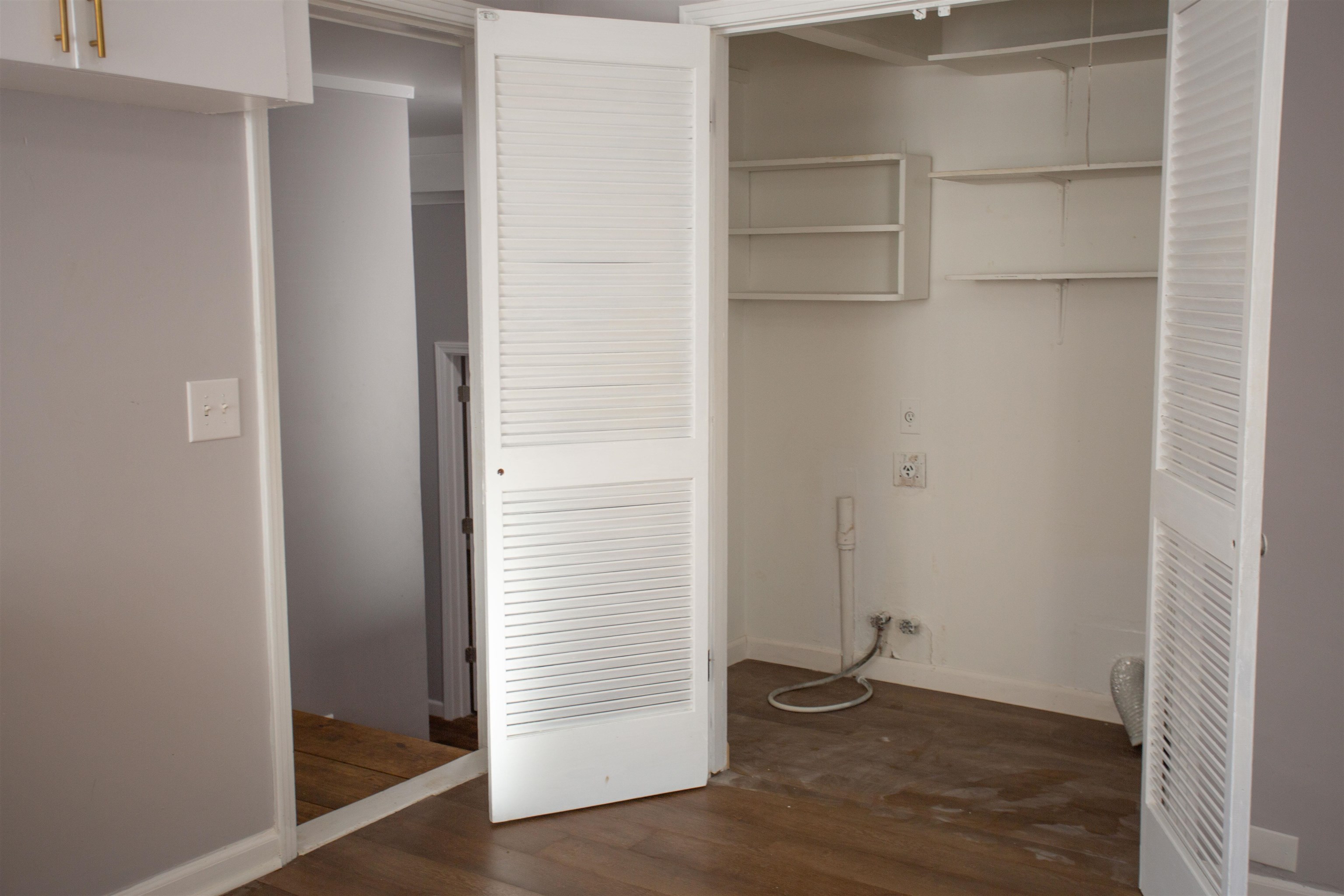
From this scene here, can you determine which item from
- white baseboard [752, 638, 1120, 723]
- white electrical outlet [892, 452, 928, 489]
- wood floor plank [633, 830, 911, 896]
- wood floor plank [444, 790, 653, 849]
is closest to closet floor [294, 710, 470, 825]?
wood floor plank [444, 790, 653, 849]

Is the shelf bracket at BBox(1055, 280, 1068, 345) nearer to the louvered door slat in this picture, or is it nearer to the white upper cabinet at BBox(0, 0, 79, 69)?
the louvered door slat

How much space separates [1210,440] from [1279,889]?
3.63ft

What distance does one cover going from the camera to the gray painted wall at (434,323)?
17.2 feet

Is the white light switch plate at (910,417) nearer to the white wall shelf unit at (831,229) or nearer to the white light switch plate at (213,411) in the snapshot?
the white wall shelf unit at (831,229)

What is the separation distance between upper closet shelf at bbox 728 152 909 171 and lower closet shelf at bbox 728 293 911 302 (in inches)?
17.0

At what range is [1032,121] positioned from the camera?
3475 millimetres

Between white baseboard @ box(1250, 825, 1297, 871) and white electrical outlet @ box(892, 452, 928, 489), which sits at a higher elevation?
white electrical outlet @ box(892, 452, 928, 489)

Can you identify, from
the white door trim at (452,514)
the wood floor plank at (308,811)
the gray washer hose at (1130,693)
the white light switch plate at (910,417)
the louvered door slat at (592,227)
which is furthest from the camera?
the white door trim at (452,514)

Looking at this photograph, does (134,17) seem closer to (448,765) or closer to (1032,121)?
(448,765)

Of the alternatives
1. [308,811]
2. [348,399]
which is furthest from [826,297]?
[308,811]

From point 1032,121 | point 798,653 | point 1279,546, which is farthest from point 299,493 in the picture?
point 1279,546

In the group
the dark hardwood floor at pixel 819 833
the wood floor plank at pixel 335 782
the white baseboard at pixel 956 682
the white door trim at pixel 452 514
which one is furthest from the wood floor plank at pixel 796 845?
the white door trim at pixel 452 514

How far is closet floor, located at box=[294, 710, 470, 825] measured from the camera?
9.77ft

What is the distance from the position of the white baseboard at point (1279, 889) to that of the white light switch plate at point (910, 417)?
1.75m
